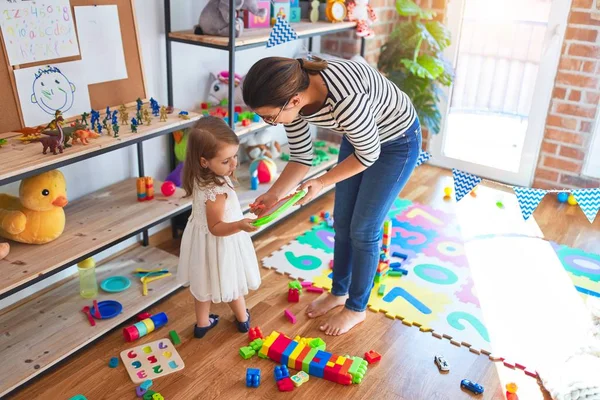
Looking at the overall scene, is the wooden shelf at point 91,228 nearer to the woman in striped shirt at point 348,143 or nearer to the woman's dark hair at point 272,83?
the woman in striped shirt at point 348,143

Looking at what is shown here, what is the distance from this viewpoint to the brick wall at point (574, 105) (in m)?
3.30

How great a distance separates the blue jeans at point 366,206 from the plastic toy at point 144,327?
2.33 ft

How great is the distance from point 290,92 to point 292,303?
1101mm

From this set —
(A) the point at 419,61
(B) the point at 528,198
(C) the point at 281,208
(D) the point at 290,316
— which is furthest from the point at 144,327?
(A) the point at 419,61

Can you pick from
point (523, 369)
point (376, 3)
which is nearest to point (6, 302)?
point (523, 369)

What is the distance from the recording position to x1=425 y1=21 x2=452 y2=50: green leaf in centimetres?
354

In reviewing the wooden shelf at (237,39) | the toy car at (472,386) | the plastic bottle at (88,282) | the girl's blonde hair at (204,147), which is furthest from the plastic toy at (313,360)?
the wooden shelf at (237,39)

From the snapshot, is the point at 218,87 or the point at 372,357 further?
the point at 218,87

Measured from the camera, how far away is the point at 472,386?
2.03 meters

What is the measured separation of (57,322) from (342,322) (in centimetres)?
107

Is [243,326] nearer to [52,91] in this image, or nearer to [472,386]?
[472,386]

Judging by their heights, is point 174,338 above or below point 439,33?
below

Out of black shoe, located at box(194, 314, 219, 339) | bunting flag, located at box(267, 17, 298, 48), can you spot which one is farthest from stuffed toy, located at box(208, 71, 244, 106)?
black shoe, located at box(194, 314, 219, 339)

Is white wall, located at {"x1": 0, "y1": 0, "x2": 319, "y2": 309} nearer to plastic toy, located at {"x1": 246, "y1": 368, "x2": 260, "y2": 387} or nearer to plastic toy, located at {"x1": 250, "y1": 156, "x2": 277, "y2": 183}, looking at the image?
plastic toy, located at {"x1": 250, "y1": 156, "x2": 277, "y2": 183}
